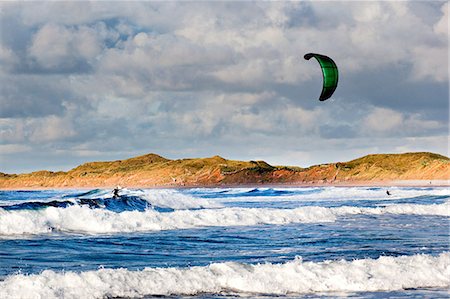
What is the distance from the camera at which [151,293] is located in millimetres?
13062

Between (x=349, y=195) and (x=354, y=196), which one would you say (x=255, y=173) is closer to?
(x=349, y=195)

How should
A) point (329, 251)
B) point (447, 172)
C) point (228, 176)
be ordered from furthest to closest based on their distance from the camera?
point (228, 176)
point (447, 172)
point (329, 251)

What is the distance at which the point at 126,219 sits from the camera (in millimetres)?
26969

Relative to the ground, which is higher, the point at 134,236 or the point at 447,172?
the point at 447,172

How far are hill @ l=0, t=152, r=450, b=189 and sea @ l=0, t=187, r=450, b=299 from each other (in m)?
91.8

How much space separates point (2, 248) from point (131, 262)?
16.0 feet

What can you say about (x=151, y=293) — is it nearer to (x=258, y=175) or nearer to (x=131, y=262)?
(x=131, y=262)

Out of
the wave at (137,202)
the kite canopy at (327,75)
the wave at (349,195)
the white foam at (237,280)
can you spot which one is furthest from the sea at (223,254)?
the wave at (349,195)

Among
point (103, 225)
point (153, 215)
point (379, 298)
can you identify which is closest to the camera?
point (379, 298)

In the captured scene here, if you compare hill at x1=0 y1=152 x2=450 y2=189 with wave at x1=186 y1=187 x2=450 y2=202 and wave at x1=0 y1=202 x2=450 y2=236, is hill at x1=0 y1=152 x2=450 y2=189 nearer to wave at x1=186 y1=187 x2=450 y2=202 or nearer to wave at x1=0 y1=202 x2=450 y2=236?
wave at x1=186 y1=187 x2=450 y2=202

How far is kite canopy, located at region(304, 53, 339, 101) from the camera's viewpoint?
2250 cm

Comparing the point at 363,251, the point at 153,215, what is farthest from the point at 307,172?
the point at 363,251

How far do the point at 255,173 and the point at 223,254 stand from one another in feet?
389

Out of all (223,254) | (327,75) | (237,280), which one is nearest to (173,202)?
(327,75)
